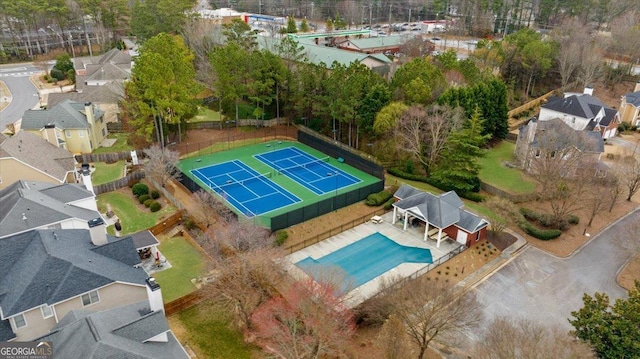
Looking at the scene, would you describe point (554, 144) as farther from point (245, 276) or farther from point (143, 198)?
point (143, 198)

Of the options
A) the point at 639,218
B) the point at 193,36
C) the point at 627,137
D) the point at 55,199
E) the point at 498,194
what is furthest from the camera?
the point at 193,36

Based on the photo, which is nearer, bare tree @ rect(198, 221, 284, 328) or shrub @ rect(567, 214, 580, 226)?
bare tree @ rect(198, 221, 284, 328)

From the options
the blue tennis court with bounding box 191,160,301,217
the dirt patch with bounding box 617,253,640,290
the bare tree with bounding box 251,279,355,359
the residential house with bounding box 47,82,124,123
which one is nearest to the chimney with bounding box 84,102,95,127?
the residential house with bounding box 47,82,124,123

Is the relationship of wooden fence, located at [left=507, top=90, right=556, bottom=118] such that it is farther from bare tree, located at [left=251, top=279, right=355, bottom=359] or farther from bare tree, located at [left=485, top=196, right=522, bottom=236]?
bare tree, located at [left=251, top=279, right=355, bottom=359]

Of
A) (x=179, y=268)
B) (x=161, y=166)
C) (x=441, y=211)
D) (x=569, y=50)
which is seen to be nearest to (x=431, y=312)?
(x=441, y=211)

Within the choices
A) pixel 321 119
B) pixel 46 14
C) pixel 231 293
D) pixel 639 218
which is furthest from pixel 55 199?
pixel 46 14

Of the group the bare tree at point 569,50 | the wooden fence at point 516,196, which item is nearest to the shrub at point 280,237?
the wooden fence at point 516,196

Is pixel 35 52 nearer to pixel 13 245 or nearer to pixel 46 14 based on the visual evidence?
pixel 46 14
